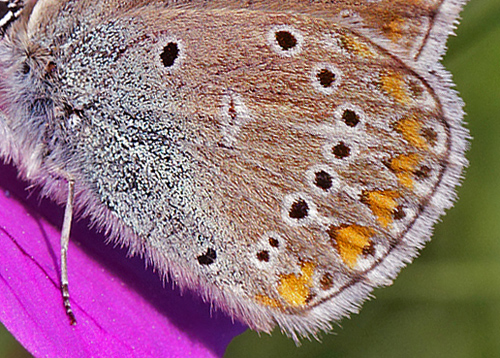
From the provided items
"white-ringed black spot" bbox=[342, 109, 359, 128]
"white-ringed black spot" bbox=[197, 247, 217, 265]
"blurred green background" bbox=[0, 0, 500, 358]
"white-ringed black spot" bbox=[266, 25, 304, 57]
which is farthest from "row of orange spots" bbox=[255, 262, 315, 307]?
"blurred green background" bbox=[0, 0, 500, 358]

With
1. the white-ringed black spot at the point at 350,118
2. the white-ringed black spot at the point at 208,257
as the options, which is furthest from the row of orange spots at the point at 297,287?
the white-ringed black spot at the point at 350,118

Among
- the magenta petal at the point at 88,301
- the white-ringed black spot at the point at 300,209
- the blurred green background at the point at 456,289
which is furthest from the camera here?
the blurred green background at the point at 456,289

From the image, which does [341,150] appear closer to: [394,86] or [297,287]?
[394,86]

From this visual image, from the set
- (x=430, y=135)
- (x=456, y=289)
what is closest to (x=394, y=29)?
(x=430, y=135)

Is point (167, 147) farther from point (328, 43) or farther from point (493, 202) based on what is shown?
point (493, 202)

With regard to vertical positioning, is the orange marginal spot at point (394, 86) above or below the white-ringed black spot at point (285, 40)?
below

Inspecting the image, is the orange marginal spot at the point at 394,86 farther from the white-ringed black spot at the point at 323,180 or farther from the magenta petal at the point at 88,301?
the magenta petal at the point at 88,301

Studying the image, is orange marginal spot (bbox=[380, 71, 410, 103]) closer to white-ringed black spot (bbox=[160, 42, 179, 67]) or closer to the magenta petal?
white-ringed black spot (bbox=[160, 42, 179, 67])
